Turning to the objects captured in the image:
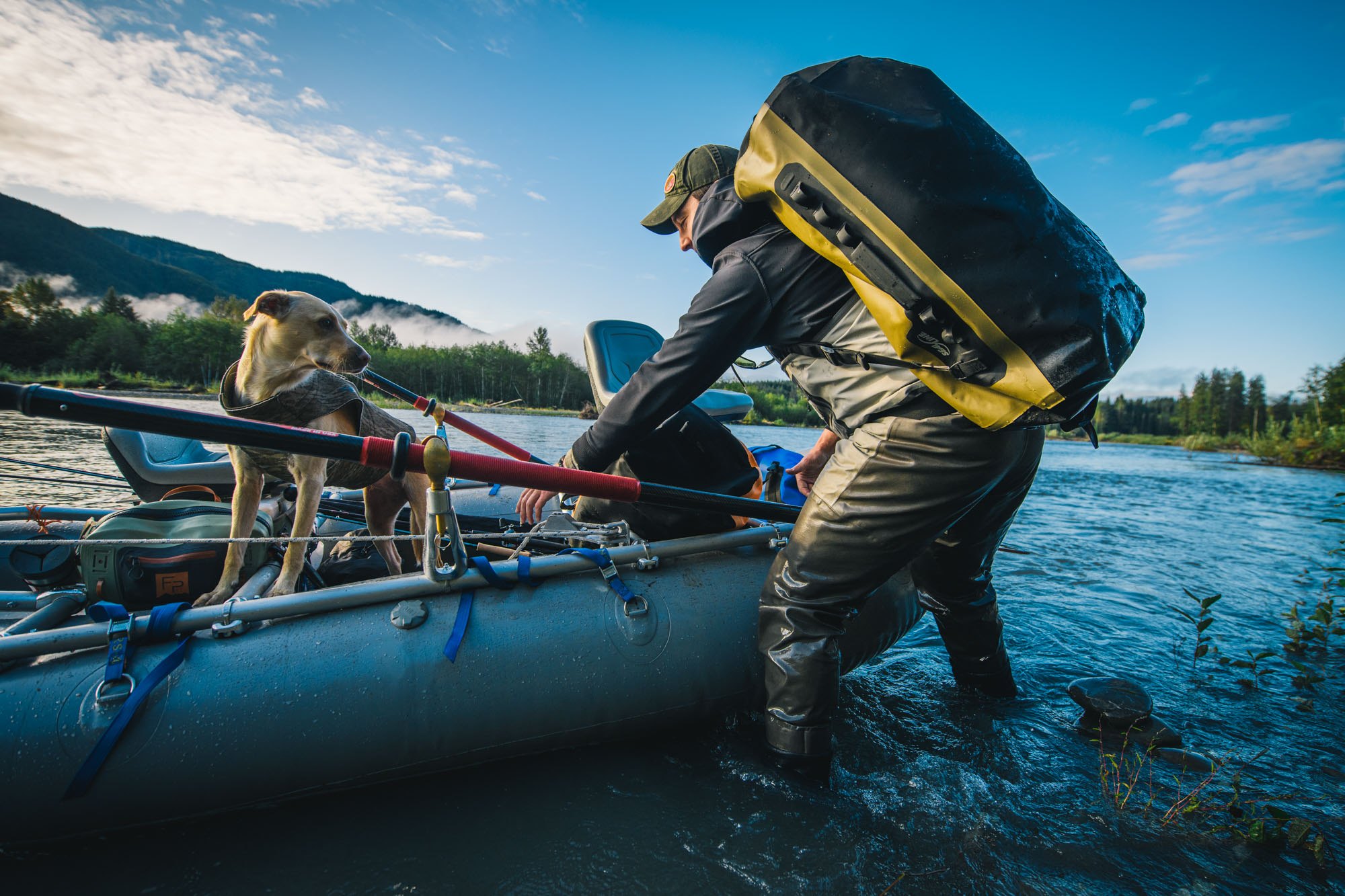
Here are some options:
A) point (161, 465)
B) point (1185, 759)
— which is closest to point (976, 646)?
point (1185, 759)

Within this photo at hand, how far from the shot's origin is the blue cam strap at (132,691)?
1874 millimetres

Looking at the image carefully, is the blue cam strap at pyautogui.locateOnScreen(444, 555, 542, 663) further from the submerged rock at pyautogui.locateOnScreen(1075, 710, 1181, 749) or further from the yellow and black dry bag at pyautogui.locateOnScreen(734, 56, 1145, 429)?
the submerged rock at pyautogui.locateOnScreen(1075, 710, 1181, 749)

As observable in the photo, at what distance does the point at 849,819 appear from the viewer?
7.88ft

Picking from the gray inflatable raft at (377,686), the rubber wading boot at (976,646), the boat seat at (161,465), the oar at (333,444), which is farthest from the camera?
the boat seat at (161,465)

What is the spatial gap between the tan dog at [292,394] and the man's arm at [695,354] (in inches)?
74.0

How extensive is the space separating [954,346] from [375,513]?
12.6 ft

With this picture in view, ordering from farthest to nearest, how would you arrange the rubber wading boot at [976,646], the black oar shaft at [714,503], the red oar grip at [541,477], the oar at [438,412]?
the oar at [438,412] → the rubber wading boot at [976,646] → the black oar shaft at [714,503] → the red oar grip at [541,477]

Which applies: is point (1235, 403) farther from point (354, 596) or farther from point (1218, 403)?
point (354, 596)

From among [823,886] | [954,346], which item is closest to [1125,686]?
[823,886]

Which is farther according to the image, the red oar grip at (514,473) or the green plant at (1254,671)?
the green plant at (1254,671)

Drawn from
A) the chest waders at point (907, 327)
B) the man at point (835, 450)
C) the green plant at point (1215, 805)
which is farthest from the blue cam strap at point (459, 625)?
the green plant at point (1215, 805)

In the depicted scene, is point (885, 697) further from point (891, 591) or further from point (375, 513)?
point (375, 513)

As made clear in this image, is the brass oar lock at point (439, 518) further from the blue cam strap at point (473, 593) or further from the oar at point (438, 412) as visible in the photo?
the oar at point (438, 412)

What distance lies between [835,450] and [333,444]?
6.32 ft
